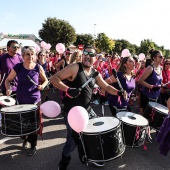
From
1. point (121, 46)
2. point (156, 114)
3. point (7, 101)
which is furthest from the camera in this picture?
point (121, 46)

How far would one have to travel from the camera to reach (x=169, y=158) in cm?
349

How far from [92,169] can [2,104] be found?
1773 millimetres

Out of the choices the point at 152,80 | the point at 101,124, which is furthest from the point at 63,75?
the point at 152,80

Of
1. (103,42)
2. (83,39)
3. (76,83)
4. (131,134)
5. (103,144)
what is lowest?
(131,134)

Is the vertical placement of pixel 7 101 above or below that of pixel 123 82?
below

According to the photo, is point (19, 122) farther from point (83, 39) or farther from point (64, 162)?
point (83, 39)

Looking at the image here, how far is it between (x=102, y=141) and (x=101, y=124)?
229 millimetres

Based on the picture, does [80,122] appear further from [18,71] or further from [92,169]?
[18,71]

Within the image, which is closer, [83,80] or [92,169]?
[83,80]

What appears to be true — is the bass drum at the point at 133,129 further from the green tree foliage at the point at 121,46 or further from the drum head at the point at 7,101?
the green tree foliage at the point at 121,46

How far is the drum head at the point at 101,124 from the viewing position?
2.42 meters

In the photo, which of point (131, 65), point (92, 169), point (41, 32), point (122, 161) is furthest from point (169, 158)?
point (41, 32)

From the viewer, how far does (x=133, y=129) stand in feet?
9.66

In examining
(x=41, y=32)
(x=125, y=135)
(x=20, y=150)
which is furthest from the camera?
(x=41, y=32)
